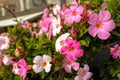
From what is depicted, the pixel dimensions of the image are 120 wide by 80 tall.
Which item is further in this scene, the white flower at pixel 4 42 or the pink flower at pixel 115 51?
the white flower at pixel 4 42

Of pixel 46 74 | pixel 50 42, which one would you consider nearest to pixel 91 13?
pixel 50 42

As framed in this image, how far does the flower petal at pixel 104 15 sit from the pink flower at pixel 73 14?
0.09 meters

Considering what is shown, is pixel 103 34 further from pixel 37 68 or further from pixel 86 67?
pixel 37 68

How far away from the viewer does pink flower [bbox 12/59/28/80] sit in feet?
5.15

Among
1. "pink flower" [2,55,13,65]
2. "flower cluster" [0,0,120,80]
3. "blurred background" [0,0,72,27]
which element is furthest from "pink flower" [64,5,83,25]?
"blurred background" [0,0,72,27]

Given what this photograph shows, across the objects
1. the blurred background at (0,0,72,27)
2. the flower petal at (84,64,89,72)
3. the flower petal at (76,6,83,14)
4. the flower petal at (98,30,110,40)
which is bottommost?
the blurred background at (0,0,72,27)

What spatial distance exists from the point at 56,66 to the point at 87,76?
0.13 meters

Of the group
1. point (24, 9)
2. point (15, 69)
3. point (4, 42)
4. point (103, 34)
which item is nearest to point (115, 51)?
point (103, 34)

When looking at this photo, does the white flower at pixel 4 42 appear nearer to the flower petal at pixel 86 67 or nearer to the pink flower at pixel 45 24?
the pink flower at pixel 45 24

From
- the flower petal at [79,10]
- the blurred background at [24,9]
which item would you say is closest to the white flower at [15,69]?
the flower petal at [79,10]

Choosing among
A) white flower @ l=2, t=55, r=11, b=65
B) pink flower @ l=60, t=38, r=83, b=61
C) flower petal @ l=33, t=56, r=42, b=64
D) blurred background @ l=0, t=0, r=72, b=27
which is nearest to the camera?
pink flower @ l=60, t=38, r=83, b=61

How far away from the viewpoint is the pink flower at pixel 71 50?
143 cm

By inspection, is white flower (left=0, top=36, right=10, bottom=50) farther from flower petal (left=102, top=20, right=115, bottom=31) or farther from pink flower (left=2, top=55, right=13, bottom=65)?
flower petal (left=102, top=20, right=115, bottom=31)

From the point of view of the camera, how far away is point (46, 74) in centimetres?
155
